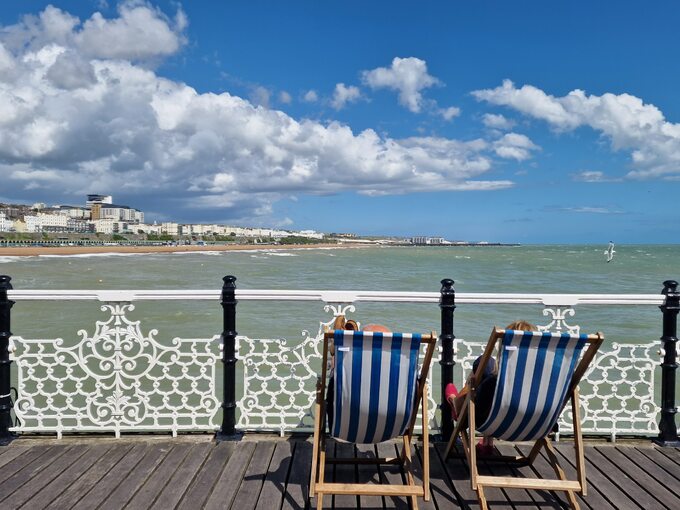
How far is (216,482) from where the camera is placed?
296 centimetres

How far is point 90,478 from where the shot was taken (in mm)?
3006

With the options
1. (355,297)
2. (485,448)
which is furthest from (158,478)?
(485,448)

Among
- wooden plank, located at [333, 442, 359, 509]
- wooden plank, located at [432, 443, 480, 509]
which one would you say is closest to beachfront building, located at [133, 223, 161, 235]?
wooden plank, located at [333, 442, 359, 509]

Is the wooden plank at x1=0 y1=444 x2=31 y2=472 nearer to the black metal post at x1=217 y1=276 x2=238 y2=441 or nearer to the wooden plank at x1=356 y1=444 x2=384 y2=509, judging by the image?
the black metal post at x1=217 y1=276 x2=238 y2=441

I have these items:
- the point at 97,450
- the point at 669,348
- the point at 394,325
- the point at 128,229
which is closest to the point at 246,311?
the point at 394,325

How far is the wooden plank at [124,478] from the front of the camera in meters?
2.74

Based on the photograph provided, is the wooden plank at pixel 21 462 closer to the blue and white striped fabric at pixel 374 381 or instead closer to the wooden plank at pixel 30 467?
the wooden plank at pixel 30 467

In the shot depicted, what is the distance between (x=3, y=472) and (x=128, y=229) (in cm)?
17454

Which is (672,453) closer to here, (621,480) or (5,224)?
(621,480)

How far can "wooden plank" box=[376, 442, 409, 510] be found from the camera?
109 inches

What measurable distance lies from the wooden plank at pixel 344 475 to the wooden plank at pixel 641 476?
158 cm

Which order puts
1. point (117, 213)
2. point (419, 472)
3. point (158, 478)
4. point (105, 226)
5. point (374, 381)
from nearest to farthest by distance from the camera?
1. point (374, 381)
2. point (158, 478)
3. point (419, 472)
4. point (105, 226)
5. point (117, 213)

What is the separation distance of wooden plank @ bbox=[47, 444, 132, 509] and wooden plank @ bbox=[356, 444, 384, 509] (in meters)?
1.54

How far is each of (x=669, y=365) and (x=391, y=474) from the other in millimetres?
2159
